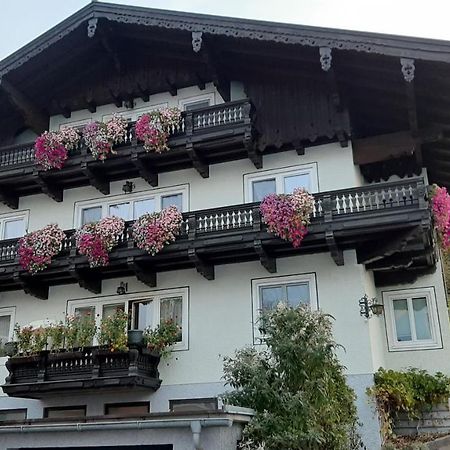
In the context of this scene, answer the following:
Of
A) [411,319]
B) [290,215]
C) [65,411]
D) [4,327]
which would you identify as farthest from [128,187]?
[411,319]

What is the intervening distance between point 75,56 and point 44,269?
22.0 ft

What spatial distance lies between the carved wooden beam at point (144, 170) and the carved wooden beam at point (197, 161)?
1.31 metres

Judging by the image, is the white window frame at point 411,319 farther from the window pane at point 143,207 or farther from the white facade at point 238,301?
the window pane at point 143,207

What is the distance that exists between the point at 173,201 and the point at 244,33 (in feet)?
15.9

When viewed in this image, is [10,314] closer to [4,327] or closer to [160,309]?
[4,327]

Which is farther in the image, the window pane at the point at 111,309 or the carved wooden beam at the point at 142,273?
the window pane at the point at 111,309

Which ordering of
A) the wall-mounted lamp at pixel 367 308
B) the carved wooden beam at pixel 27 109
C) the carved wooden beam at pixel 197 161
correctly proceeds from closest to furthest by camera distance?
1. the wall-mounted lamp at pixel 367 308
2. the carved wooden beam at pixel 197 161
3. the carved wooden beam at pixel 27 109

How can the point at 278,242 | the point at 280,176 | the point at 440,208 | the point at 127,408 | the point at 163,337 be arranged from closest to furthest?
the point at 440,208, the point at 278,242, the point at 163,337, the point at 127,408, the point at 280,176

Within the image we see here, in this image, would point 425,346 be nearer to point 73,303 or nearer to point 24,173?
point 73,303

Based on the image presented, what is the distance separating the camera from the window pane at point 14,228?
1934cm

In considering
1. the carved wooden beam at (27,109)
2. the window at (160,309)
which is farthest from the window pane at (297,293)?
the carved wooden beam at (27,109)

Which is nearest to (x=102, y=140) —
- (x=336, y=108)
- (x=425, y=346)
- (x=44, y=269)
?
(x=44, y=269)

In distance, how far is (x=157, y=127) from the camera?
1683cm

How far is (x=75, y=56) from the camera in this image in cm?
1950
